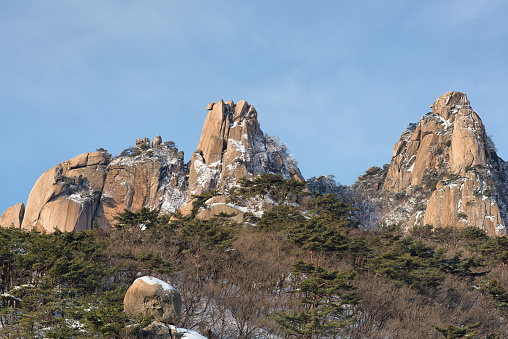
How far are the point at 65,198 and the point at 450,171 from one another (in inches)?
2031

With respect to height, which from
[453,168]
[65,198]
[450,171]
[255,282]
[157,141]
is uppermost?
[157,141]

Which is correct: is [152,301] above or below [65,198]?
below

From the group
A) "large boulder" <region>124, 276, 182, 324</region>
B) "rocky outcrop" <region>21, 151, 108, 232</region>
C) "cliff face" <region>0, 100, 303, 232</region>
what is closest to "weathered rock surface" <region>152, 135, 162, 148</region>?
"cliff face" <region>0, 100, 303, 232</region>

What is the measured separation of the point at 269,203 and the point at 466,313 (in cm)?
1884

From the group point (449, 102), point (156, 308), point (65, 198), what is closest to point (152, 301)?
point (156, 308)

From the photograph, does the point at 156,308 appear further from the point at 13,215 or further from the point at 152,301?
the point at 13,215

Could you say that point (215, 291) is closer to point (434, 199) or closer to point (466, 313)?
point (466, 313)

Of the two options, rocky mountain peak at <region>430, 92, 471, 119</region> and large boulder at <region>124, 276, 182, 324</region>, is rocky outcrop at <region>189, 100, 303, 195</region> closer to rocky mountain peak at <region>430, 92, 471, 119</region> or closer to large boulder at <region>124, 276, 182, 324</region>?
rocky mountain peak at <region>430, 92, 471, 119</region>

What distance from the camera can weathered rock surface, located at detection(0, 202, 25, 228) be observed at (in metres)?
59.5

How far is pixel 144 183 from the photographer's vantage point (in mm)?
64250

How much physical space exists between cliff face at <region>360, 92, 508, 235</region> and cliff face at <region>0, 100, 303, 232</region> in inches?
691

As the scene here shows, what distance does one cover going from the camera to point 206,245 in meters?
21.8

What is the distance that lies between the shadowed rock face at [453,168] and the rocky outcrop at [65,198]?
142ft

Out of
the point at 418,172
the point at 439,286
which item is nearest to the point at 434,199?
the point at 418,172
